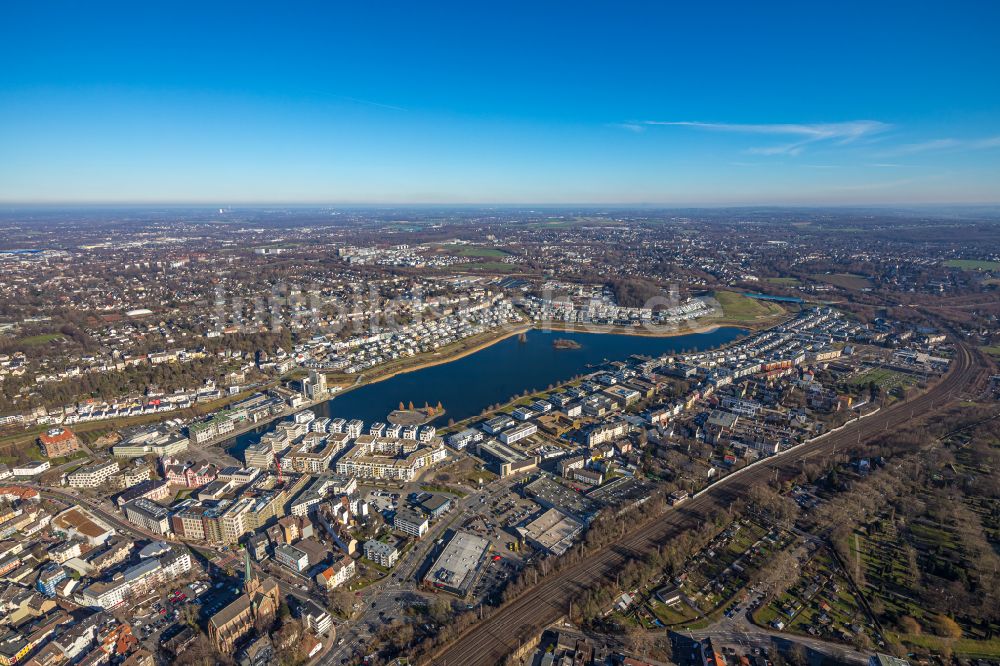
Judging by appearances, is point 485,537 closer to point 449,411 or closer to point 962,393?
point 449,411

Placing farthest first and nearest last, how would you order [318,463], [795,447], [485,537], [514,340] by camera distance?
[514,340] → [795,447] → [318,463] → [485,537]

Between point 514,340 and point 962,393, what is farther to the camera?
point 514,340

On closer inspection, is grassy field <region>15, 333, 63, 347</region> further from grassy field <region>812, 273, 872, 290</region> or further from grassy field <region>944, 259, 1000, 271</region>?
grassy field <region>944, 259, 1000, 271</region>

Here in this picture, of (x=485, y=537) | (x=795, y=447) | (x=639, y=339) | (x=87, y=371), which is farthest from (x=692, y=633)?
(x=87, y=371)

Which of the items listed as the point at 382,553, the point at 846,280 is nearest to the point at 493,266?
the point at 846,280

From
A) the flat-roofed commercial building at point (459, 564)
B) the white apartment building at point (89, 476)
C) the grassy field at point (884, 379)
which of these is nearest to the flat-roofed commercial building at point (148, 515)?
the white apartment building at point (89, 476)

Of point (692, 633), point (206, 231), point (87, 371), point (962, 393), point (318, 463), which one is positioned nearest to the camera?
point (692, 633)

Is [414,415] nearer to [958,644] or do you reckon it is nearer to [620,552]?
[620,552]
